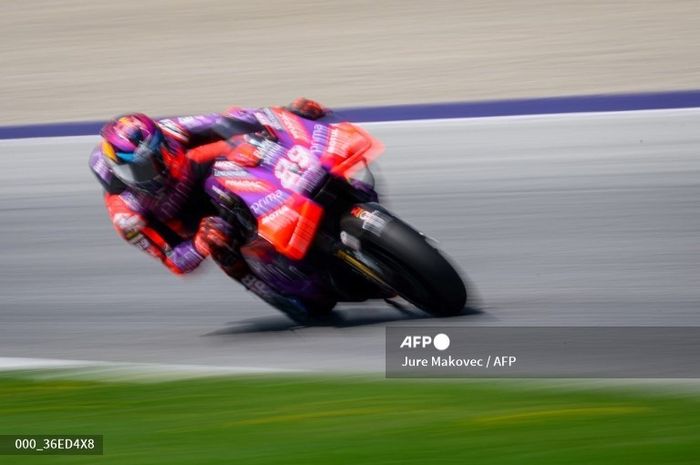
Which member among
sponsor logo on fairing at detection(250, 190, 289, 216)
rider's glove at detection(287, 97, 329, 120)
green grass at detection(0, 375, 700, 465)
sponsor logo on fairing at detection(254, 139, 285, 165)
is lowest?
green grass at detection(0, 375, 700, 465)

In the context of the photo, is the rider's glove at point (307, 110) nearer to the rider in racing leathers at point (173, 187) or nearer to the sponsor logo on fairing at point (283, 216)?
the rider in racing leathers at point (173, 187)

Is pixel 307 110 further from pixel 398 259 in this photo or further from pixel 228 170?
pixel 398 259

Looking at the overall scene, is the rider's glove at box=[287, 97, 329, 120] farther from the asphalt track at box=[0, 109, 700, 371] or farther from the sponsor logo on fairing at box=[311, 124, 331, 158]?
the asphalt track at box=[0, 109, 700, 371]

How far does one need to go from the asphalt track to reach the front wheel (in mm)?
271

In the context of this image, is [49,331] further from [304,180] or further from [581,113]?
[581,113]

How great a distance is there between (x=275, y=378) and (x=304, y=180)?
0.89 metres

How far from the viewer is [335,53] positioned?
14281 mm

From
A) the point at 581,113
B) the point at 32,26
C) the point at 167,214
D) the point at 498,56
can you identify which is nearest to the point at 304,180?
the point at 167,214

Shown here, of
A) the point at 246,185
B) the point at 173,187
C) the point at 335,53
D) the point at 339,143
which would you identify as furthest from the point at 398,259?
the point at 335,53

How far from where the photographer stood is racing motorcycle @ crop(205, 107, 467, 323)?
620cm

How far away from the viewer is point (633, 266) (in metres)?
7.25

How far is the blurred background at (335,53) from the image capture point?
1220cm

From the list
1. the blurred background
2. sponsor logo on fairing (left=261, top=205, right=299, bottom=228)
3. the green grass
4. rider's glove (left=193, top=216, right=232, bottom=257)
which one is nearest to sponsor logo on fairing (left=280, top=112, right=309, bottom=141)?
sponsor logo on fairing (left=261, top=205, right=299, bottom=228)

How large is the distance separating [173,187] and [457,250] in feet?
6.60
